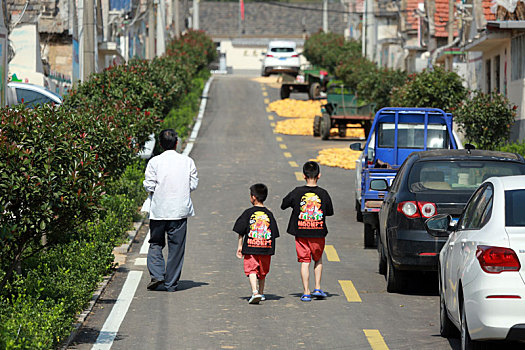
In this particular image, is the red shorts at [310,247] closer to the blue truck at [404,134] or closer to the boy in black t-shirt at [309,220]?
the boy in black t-shirt at [309,220]

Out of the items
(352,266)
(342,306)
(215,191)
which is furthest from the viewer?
(215,191)

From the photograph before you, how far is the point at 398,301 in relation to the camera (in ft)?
37.6

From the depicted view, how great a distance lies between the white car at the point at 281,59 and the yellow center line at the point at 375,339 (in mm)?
54176

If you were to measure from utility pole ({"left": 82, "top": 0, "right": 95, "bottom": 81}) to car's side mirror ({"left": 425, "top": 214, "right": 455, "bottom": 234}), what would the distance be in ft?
44.6

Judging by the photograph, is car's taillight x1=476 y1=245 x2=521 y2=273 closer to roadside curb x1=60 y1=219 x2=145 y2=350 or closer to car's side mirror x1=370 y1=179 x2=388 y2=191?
roadside curb x1=60 y1=219 x2=145 y2=350

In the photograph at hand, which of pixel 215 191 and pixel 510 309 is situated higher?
pixel 510 309

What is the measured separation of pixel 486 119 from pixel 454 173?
1411cm

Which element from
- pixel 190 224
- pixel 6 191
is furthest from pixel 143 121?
pixel 6 191

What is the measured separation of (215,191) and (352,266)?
8.72 metres

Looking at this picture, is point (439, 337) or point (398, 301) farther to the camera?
point (398, 301)

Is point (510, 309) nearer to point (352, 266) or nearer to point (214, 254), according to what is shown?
point (352, 266)

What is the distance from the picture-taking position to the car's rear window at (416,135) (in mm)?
19797

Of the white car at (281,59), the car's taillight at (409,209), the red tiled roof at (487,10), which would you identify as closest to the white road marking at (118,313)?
the car's taillight at (409,209)

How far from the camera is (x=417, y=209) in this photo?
37.5 feet
